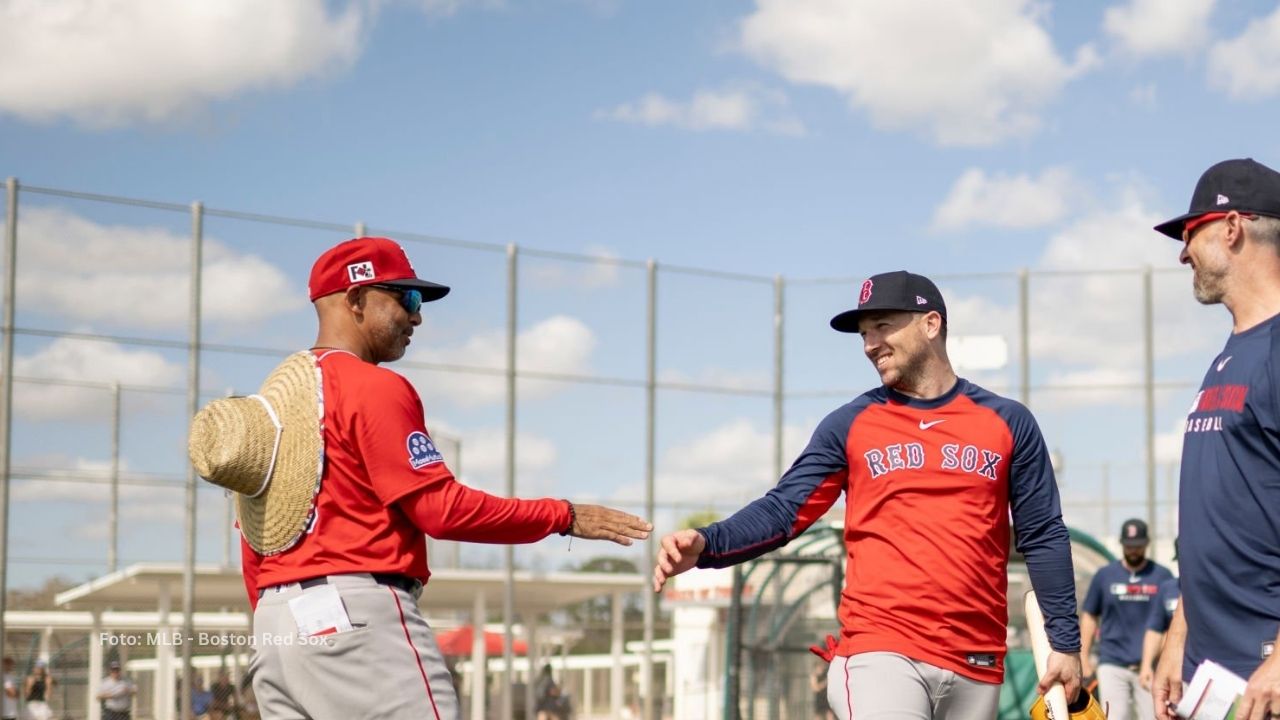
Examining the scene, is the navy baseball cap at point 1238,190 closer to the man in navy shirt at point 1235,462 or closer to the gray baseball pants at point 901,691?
the man in navy shirt at point 1235,462

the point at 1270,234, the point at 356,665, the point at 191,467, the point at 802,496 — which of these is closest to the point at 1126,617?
the point at 802,496

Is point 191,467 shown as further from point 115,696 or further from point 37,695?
point 37,695

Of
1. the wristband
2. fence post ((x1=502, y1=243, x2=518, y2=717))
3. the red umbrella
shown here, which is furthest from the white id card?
the red umbrella

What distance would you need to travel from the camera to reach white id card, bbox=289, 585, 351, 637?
14.2 ft

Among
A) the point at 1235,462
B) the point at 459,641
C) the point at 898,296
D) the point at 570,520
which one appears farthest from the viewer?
the point at 459,641

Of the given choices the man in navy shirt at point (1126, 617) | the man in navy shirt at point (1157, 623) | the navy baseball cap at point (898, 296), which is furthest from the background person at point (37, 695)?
the navy baseball cap at point (898, 296)

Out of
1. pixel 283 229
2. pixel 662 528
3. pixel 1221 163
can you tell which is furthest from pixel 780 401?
pixel 1221 163

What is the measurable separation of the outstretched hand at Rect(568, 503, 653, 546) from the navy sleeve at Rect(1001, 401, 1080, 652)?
4.79 ft

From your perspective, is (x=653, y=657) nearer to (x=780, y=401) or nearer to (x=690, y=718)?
(x=690, y=718)

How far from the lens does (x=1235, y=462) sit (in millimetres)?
4008

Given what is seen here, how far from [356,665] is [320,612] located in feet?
0.59

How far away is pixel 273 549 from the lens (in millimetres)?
4477

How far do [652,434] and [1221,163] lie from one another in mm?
16135

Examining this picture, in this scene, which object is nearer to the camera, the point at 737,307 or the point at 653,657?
the point at 653,657
